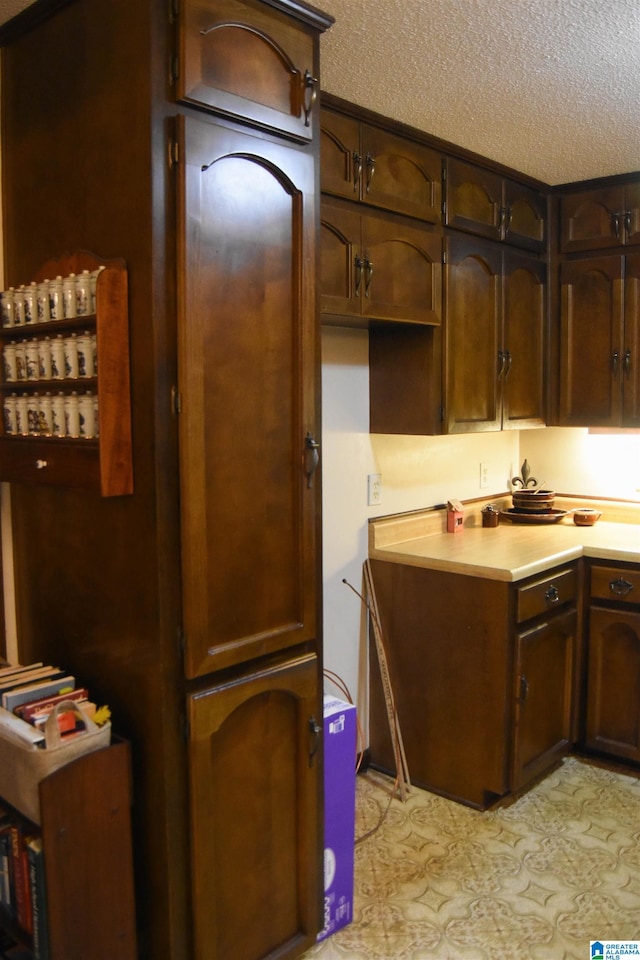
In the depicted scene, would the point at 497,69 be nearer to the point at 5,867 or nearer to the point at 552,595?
the point at 552,595

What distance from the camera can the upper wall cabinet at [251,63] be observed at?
64.3 inches

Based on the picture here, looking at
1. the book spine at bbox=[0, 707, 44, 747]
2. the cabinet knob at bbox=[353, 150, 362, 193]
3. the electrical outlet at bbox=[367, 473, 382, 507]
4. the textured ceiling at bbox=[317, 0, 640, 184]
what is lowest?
the book spine at bbox=[0, 707, 44, 747]

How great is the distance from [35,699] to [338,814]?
939mm

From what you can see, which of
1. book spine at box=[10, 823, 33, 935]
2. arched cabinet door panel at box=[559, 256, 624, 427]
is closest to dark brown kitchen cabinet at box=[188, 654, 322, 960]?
book spine at box=[10, 823, 33, 935]

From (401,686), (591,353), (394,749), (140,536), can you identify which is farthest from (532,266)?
(140,536)

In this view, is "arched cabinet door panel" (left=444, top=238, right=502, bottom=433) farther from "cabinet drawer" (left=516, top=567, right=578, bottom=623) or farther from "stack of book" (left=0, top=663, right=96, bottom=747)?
"stack of book" (left=0, top=663, right=96, bottom=747)

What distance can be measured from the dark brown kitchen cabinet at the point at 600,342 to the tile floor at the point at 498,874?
1.53 metres

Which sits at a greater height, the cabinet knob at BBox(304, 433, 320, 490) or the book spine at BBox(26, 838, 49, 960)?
the cabinet knob at BBox(304, 433, 320, 490)

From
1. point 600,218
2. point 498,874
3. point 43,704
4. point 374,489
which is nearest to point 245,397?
point 43,704

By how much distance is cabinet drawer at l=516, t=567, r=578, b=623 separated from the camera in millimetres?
2762

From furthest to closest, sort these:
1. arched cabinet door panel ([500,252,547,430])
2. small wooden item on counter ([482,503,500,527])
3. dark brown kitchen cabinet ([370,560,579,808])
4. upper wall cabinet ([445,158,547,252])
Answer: small wooden item on counter ([482,503,500,527])
arched cabinet door panel ([500,252,547,430])
upper wall cabinet ([445,158,547,252])
dark brown kitchen cabinet ([370,560,579,808])

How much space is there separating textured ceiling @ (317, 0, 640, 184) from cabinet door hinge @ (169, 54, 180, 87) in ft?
1.52

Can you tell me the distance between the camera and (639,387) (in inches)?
132

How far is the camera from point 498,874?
2.45 m
